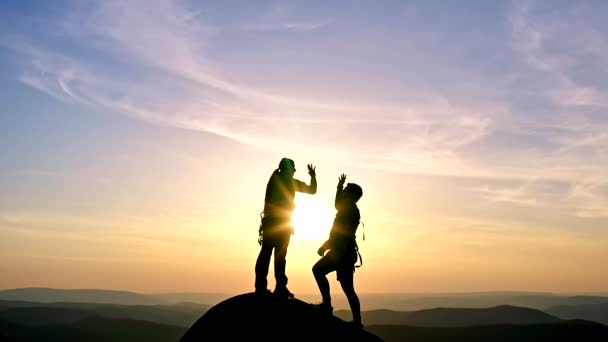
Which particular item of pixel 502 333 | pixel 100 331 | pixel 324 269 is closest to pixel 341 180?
pixel 324 269

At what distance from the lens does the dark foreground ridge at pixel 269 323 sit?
11.8m

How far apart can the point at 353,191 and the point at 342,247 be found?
3.92 feet

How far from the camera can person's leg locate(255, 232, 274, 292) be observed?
12.6m

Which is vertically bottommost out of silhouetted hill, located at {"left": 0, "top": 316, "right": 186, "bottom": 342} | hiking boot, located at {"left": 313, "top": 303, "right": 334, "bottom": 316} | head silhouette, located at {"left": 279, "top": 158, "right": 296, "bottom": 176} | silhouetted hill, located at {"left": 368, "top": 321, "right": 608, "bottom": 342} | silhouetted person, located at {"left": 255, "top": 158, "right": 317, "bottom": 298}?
silhouetted hill, located at {"left": 0, "top": 316, "right": 186, "bottom": 342}

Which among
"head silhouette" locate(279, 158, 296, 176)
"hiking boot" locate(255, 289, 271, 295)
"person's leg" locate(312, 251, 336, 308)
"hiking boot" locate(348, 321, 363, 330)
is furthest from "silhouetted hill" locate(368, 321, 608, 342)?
"head silhouette" locate(279, 158, 296, 176)

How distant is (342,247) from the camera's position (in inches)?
505

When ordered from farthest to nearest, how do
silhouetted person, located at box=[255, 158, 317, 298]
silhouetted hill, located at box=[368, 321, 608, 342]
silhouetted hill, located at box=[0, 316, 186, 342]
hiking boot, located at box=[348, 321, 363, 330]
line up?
A: silhouetted hill, located at box=[0, 316, 186, 342], silhouetted hill, located at box=[368, 321, 608, 342], hiking boot, located at box=[348, 321, 363, 330], silhouetted person, located at box=[255, 158, 317, 298]

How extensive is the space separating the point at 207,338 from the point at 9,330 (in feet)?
447

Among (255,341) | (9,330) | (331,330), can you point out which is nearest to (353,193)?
(331,330)

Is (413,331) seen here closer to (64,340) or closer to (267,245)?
(64,340)

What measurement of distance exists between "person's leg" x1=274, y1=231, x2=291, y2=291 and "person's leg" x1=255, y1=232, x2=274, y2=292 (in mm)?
146

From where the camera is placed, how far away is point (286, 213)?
41.6 feet

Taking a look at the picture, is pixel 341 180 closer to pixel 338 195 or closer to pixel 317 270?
pixel 338 195

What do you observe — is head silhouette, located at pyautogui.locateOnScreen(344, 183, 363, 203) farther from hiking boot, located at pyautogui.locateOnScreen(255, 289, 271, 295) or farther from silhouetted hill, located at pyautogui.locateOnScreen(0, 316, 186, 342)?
silhouetted hill, located at pyautogui.locateOnScreen(0, 316, 186, 342)
